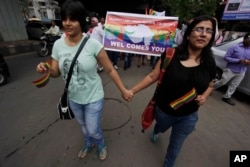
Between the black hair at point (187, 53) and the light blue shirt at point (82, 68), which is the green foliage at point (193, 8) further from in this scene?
the light blue shirt at point (82, 68)

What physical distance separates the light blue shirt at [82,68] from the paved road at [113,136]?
1010mm

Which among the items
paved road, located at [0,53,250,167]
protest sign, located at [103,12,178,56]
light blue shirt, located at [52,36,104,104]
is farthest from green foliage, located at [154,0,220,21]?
light blue shirt, located at [52,36,104,104]

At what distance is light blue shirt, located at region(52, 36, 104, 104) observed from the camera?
145cm

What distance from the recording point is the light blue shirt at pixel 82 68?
57.0 inches

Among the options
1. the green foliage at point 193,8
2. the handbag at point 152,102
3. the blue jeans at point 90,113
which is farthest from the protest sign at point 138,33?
the green foliage at point 193,8

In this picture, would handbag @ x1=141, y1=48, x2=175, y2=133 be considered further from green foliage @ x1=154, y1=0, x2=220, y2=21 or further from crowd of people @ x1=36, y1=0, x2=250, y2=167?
green foliage @ x1=154, y1=0, x2=220, y2=21

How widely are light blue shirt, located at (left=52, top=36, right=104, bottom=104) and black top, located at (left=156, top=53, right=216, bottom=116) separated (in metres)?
0.68

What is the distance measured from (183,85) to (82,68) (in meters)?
0.94

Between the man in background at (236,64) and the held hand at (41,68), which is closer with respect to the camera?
the held hand at (41,68)

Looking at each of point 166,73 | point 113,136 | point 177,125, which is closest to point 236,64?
point 177,125

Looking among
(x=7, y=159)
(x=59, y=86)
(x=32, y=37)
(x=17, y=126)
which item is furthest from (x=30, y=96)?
(x=32, y=37)

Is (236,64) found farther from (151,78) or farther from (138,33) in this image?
(151,78)

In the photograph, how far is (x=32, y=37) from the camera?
1210 cm

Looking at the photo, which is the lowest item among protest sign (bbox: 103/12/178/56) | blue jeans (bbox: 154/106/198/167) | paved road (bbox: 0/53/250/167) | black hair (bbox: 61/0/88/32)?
paved road (bbox: 0/53/250/167)
